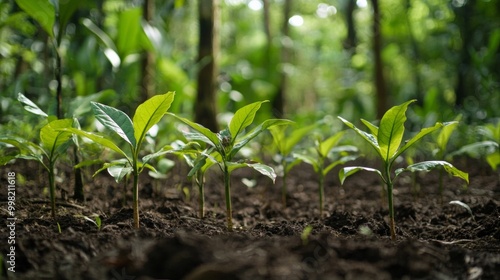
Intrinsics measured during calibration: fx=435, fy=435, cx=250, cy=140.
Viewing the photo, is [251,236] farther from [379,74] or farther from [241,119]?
[379,74]

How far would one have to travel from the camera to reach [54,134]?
199 cm

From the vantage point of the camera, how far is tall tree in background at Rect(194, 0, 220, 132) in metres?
4.84

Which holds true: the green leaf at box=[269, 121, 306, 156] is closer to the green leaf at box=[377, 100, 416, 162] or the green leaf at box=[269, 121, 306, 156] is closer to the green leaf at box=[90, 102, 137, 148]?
the green leaf at box=[377, 100, 416, 162]

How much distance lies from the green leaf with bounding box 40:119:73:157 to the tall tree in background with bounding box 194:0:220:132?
9.05 feet

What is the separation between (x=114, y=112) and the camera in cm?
199

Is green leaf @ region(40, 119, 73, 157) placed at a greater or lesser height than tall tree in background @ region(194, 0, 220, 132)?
lesser

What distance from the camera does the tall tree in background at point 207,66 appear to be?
4840 millimetres

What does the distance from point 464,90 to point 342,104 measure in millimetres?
2753

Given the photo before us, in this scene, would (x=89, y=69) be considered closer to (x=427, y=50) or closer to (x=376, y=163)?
(x=376, y=163)

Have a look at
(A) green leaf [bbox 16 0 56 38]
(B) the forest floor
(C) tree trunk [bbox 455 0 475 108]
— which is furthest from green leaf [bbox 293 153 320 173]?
(C) tree trunk [bbox 455 0 475 108]

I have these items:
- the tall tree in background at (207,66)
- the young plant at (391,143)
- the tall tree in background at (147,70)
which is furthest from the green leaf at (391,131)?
the tall tree in background at (147,70)

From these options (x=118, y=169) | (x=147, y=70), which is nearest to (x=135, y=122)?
(x=118, y=169)

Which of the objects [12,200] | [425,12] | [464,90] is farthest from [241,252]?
[425,12]

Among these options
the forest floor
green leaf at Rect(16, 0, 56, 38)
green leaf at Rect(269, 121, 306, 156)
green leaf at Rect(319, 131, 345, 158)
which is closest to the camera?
the forest floor
